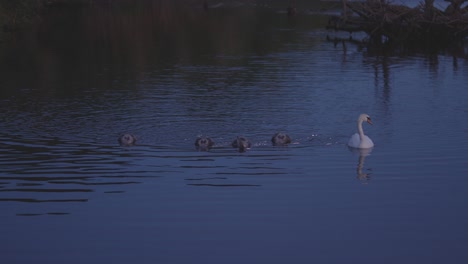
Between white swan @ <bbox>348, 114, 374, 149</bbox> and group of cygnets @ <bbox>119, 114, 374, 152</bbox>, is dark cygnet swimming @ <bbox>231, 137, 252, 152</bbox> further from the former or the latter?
white swan @ <bbox>348, 114, 374, 149</bbox>

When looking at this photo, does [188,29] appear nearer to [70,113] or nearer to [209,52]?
[209,52]

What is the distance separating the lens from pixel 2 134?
19812mm

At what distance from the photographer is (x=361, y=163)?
16484 mm

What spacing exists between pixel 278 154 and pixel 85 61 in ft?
66.4

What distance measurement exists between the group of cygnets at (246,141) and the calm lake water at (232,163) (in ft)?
0.78

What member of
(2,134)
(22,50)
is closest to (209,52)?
(22,50)

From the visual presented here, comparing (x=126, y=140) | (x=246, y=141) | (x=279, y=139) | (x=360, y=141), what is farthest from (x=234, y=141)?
(x=360, y=141)

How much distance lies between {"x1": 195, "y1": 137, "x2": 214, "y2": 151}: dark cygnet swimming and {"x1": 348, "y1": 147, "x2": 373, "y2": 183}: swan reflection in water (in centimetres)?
294

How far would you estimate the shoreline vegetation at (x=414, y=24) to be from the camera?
42125mm

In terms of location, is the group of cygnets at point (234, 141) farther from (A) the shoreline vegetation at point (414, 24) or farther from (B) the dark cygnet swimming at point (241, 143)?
(A) the shoreline vegetation at point (414, 24)

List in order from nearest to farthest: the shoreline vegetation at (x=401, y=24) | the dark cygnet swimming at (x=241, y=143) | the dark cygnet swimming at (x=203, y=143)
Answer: the dark cygnet swimming at (x=241, y=143) < the dark cygnet swimming at (x=203, y=143) < the shoreline vegetation at (x=401, y=24)

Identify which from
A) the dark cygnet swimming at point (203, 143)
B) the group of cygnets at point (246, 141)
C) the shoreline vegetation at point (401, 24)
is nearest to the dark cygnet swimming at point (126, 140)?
the group of cygnets at point (246, 141)

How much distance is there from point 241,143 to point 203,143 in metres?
0.84

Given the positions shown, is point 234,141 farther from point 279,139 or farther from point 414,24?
point 414,24
